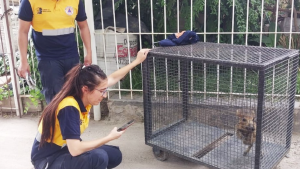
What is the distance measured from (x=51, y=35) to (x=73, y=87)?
1148 mm

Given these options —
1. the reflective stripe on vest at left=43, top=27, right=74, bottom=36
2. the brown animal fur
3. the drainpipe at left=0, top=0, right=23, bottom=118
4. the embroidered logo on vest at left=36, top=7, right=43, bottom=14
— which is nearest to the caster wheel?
the brown animal fur

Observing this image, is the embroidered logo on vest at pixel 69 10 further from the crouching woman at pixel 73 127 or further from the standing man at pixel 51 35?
the crouching woman at pixel 73 127

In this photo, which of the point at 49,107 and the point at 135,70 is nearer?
the point at 49,107

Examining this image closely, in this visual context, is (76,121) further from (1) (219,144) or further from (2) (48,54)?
(1) (219,144)

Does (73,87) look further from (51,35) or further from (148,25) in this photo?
(148,25)

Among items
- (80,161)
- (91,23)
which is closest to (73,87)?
(80,161)

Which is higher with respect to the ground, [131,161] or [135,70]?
[135,70]

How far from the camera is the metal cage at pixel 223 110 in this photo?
2.77 m

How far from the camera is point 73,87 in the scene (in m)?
2.43

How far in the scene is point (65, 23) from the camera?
340cm

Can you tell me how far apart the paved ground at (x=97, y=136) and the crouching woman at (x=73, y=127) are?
0.93 meters

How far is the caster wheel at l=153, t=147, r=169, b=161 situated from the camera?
3.45 metres

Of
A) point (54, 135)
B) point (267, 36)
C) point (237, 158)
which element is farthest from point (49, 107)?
point (267, 36)

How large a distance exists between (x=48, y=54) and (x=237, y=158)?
204 centimetres
